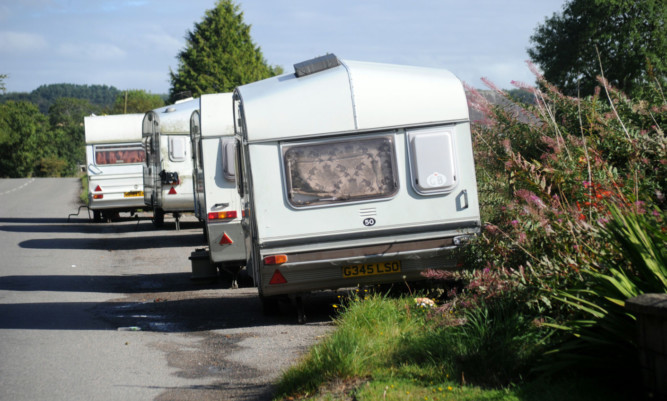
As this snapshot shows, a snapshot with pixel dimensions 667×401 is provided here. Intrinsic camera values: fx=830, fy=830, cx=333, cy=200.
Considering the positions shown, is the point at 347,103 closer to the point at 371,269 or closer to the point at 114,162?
the point at 371,269

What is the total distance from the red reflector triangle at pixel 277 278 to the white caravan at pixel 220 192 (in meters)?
3.89

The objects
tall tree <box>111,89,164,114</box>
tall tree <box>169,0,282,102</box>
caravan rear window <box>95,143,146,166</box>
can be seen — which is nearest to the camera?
caravan rear window <box>95,143,146,166</box>

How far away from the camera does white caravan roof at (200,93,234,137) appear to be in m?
13.6

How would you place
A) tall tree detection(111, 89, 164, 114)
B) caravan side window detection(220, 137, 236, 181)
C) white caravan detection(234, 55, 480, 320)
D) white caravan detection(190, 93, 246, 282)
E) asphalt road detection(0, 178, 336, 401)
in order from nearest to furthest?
asphalt road detection(0, 178, 336, 401), white caravan detection(234, 55, 480, 320), caravan side window detection(220, 137, 236, 181), white caravan detection(190, 93, 246, 282), tall tree detection(111, 89, 164, 114)

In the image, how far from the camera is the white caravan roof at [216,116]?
44.5ft

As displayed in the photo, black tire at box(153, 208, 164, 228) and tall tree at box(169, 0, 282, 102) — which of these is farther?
tall tree at box(169, 0, 282, 102)

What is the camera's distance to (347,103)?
918 centimetres

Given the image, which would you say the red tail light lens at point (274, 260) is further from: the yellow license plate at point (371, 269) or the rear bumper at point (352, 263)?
the yellow license plate at point (371, 269)

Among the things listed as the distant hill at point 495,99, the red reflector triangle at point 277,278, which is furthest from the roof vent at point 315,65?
the red reflector triangle at point 277,278

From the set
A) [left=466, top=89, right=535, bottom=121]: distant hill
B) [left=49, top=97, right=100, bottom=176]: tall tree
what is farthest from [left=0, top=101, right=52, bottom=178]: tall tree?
[left=466, top=89, right=535, bottom=121]: distant hill

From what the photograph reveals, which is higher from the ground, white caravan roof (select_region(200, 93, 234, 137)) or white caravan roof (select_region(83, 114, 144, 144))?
white caravan roof (select_region(83, 114, 144, 144))

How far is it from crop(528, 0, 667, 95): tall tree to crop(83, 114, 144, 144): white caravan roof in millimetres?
27492

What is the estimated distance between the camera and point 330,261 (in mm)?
8984

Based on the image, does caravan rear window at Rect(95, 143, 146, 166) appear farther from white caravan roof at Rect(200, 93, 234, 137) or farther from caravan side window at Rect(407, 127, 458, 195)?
caravan side window at Rect(407, 127, 458, 195)
